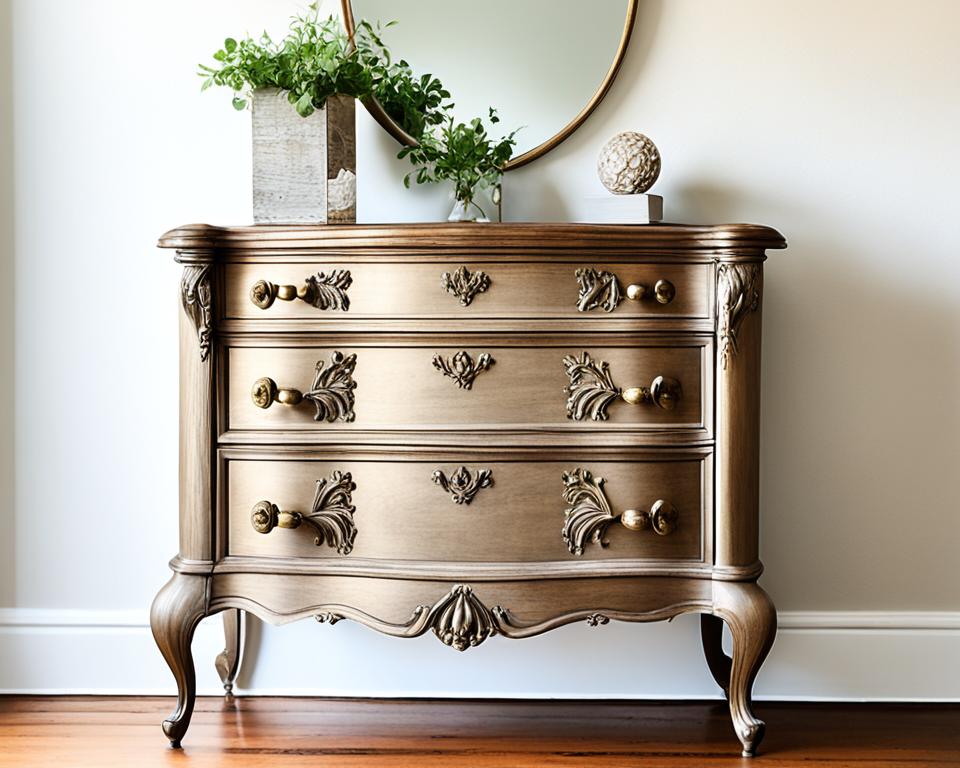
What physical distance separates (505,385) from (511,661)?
81cm

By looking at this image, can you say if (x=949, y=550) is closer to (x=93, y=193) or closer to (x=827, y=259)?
(x=827, y=259)

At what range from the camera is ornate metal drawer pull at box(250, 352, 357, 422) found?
1.82m

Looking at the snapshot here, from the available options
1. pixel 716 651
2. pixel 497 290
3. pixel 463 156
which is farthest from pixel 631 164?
pixel 716 651

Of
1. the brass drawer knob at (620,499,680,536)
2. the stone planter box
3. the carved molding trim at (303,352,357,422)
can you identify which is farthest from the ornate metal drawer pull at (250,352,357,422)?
the brass drawer knob at (620,499,680,536)

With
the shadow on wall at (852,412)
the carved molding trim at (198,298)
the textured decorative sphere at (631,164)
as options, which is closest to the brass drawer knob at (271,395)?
the carved molding trim at (198,298)

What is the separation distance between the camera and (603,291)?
1813mm

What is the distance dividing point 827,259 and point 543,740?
1.28m

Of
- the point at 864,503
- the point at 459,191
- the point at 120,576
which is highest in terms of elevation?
the point at 459,191

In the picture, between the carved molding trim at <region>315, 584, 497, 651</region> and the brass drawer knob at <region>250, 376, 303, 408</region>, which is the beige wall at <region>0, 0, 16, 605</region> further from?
the carved molding trim at <region>315, 584, 497, 651</region>

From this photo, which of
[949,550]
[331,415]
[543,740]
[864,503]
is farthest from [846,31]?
[543,740]

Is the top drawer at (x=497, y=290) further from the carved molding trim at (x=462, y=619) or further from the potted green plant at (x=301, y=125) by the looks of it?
the carved molding trim at (x=462, y=619)

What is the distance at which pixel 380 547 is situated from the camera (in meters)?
1.83

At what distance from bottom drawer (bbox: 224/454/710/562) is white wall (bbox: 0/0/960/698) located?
549mm

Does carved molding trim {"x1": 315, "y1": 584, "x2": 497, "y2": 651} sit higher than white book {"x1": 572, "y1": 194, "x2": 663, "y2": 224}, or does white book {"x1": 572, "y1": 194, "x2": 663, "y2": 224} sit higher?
white book {"x1": 572, "y1": 194, "x2": 663, "y2": 224}
